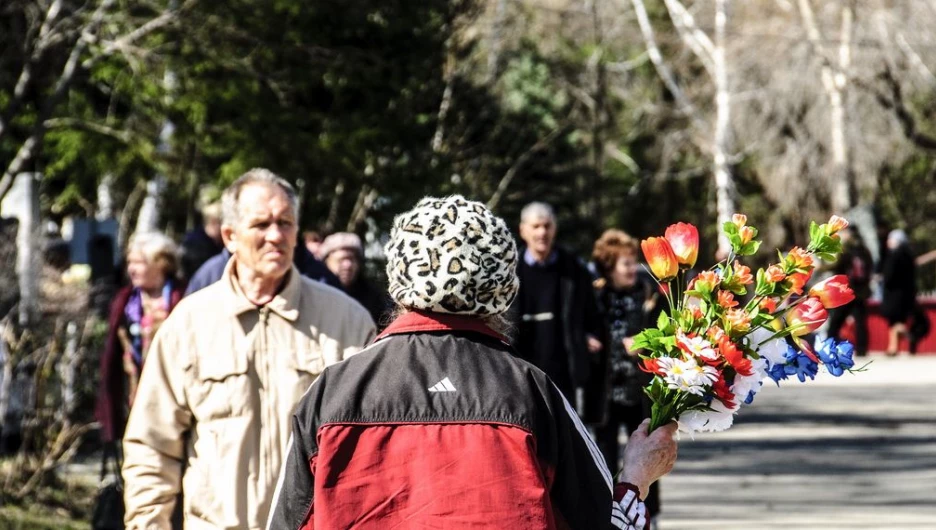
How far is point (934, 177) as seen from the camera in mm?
44594

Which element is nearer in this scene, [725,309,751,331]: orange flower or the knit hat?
[725,309,751,331]: orange flower

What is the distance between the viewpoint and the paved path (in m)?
10.2

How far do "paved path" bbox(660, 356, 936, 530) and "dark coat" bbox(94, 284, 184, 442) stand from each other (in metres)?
3.34

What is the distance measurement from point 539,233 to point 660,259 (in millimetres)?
5668

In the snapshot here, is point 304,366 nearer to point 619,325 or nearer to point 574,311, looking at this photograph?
point 574,311

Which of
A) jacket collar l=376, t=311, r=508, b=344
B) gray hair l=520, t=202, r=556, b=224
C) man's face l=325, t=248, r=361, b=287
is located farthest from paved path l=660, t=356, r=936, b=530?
jacket collar l=376, t=311, r=508, b=344

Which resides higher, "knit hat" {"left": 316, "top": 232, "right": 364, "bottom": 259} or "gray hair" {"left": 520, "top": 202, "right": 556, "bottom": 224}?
"gray hair" {"left": 520, "top": 202, "right": 556, "bottom": 224}

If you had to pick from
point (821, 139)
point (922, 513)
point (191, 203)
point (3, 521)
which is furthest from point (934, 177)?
point (3, 521)

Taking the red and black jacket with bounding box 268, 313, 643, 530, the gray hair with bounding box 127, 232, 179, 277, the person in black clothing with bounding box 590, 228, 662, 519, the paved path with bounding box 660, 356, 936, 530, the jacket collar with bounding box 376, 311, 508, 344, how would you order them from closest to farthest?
1. the red and black jacket with bounding box 268, 313, 643, 530
2. the jacket collar with bounding box 376, 311, 508, 344
3. the gray hair with bounding box 127, 232, 179, 277
4. the person in black clothing with bounding box 590, 228, 662, 519
5. the paved path with bounding box 660, 356, 936, 530

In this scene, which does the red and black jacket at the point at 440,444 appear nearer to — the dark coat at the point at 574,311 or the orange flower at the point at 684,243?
the orange flower at the point at 684,243

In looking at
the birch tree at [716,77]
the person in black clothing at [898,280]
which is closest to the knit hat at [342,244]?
the person in black clothing at [898,280]

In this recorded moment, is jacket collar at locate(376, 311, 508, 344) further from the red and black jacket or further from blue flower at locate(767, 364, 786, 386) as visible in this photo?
blue flower at locate(767, 364, 786, 386)

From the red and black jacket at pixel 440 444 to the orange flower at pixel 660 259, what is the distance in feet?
1.74

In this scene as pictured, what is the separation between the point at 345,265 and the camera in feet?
32.5
